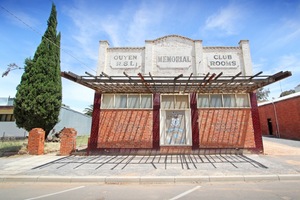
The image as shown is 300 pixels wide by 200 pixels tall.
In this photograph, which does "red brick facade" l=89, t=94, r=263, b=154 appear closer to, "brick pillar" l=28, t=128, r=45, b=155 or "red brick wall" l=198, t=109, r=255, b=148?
"red brick wall" l=198, t=109, r=255, b=148

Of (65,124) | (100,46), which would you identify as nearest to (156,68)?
(100,46)

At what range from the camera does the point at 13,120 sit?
70.1 feet

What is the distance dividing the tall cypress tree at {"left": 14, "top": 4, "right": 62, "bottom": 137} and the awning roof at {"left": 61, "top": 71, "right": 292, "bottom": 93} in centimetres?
547

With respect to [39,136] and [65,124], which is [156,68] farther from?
[65,124]

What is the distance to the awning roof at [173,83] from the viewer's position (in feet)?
28.6

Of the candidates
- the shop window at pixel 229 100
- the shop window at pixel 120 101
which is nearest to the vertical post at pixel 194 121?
the shop window at pixel 229 100

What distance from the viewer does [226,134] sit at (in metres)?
10.3

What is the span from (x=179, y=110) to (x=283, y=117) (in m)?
18.6

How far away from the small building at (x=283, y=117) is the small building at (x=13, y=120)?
25814 mm

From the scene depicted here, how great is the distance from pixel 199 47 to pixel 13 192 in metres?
12.1

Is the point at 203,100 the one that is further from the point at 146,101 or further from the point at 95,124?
the point at 95,124

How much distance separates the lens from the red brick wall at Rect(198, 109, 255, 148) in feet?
33.4

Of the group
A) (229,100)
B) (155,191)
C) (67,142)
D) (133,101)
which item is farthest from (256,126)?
(67,142)

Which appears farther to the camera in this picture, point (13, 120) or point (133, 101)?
point (13, 120)
